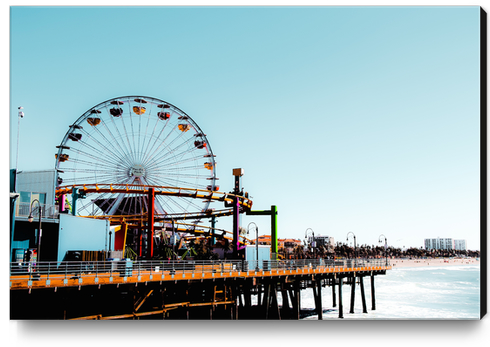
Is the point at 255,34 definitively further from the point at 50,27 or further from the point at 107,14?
the point at 50,27

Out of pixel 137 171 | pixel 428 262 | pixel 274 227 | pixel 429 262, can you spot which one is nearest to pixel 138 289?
pixel 137 171

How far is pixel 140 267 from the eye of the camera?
33188 millimetres

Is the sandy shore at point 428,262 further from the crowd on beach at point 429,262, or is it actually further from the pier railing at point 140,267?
the pier railing at point 140,267

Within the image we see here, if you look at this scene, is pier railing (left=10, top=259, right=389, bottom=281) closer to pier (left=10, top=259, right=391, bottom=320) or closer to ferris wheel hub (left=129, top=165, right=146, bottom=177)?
pier (left=10, top=259, right=391, bottom=320)

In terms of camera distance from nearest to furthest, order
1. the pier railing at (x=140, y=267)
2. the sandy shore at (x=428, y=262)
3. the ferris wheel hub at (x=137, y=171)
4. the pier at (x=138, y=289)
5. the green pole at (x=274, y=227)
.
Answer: the pier at (x=138, y=289) → the pier railing at (x=140, y=267) → the ferris wheel hub at (x=137, y=171) → the green pole at (x=274, y=227) → the sandy shore at (x=428, y=262)

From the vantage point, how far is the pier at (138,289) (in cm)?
2325

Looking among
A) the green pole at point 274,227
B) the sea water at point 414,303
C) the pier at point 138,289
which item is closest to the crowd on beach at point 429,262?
the sea water at point 414,303

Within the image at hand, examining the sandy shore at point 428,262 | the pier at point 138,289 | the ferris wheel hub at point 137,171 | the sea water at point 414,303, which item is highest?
the ferris wheel hub at point 137,171

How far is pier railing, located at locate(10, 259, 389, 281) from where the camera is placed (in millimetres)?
24741

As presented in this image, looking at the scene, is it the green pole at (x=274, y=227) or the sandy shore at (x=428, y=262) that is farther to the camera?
the sandy shore at (x=428, y=262)

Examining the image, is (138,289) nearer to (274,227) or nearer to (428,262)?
(274,227)

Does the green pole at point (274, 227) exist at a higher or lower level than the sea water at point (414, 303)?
higher

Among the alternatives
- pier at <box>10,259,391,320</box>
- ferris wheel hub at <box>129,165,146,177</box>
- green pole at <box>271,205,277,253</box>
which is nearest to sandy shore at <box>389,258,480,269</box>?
green pole at <box>271,205,277,253</box>
